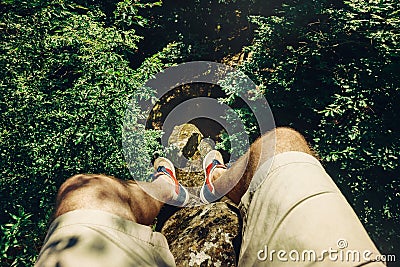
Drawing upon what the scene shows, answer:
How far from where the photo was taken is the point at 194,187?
5.13 meters

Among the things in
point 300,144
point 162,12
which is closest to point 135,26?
point 162,12

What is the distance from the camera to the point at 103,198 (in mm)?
2168

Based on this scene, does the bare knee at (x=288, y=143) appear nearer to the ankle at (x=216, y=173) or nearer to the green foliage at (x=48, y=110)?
the ankle at (x=216, y=173)

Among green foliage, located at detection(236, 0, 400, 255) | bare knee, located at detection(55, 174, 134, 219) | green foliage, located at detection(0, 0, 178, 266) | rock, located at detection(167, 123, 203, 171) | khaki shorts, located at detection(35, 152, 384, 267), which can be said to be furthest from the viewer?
rock, located at detection(167, 123, 203, 171)

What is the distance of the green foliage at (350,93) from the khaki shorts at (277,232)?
189 centimetres

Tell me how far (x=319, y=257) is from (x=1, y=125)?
3.47 m

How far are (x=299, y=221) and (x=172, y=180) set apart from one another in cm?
322

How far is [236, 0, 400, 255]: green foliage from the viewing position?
11.6 feet

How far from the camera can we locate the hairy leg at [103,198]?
2.01 metres

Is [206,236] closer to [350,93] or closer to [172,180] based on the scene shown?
[172,180]

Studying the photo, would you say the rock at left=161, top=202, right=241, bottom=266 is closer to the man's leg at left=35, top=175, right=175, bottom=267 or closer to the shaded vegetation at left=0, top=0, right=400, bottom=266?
the shaded vegetation at left=0, top=0, right=400, bottom=266
